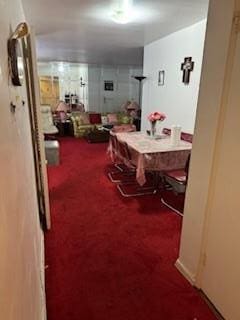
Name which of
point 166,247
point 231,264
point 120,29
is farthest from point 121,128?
point 231,264

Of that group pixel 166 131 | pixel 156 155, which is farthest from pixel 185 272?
pixel 166 131

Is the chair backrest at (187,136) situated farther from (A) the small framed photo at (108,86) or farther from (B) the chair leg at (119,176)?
(A) the small framed photo at (108,86)

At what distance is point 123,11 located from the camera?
2.89 meters

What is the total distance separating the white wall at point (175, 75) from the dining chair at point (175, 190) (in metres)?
0.87

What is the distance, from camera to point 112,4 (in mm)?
2729

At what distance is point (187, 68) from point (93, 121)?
4.64m

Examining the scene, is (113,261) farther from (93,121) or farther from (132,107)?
(132,107)

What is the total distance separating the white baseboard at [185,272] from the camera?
1919 mm

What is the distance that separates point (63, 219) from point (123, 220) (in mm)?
698

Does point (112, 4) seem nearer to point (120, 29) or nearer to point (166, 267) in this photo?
point (120, 29)

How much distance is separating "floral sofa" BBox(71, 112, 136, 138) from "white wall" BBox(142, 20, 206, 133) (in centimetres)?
262

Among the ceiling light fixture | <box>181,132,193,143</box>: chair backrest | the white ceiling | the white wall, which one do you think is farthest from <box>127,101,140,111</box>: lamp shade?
the ceiling light fixture

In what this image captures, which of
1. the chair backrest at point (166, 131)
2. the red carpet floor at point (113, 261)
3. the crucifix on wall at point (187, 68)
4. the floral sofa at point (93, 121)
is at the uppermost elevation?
the crucifix on wall at point (187, 68)

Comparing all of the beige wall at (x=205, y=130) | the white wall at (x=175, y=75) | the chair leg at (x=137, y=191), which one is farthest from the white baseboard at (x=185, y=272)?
the white wall at (x=175, y=75)
